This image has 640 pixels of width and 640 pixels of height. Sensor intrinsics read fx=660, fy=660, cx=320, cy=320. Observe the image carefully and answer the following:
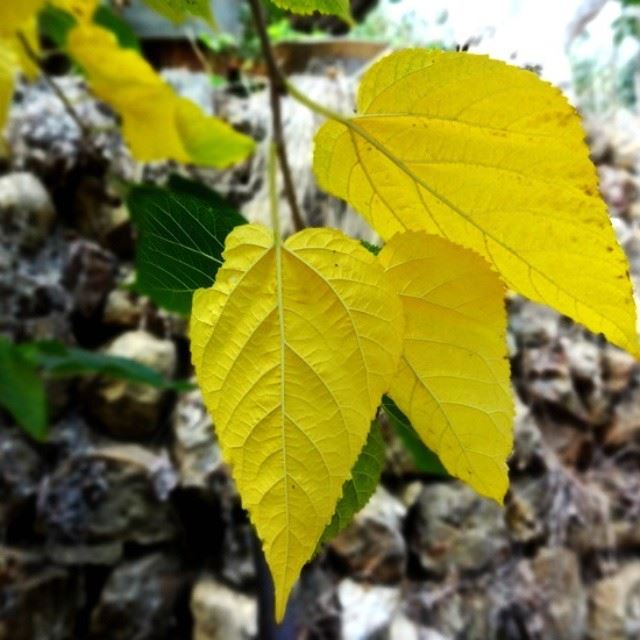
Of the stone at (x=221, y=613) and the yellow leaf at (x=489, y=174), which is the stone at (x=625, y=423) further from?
the yellow leaf at (x=489, y=174)

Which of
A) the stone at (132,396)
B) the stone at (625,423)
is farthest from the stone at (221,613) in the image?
the stone at (625,423)

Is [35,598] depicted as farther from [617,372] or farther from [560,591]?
[617,372]

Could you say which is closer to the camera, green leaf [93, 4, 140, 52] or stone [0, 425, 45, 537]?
green leaf [93, 4, 140, 52]

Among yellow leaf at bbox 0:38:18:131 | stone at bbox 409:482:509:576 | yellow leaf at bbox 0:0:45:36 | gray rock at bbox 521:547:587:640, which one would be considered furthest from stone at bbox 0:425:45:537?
yellow leaf at bbox 0:0:45:36

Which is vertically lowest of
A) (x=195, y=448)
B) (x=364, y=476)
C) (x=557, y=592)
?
(x=364, y=476)

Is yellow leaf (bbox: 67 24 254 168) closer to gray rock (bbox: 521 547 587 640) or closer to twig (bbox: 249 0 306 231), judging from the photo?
twig (bbox: 249 0 306 231)

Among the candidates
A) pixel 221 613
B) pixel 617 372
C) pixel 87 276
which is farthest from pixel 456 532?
pixel 87 276

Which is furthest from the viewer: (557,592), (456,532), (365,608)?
(557,592)

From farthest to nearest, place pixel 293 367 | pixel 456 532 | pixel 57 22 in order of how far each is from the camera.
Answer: pixel 456 532 → pixel 57 22 → pixel 293 367
